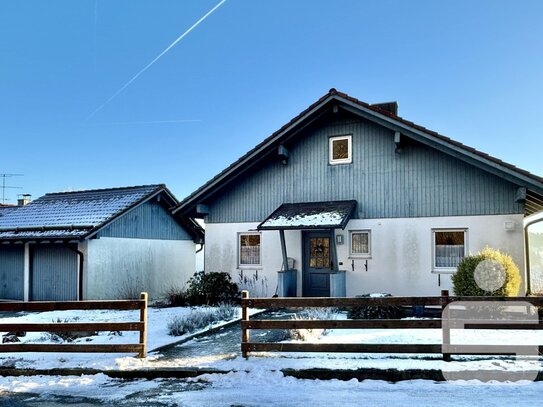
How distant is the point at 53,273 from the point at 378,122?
536 inches

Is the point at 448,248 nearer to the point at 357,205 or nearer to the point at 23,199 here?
the point at 357,205

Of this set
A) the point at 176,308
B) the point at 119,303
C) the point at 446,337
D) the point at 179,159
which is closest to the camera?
the point at 446,337

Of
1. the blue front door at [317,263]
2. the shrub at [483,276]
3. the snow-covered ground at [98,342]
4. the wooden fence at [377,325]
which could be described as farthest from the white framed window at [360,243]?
the wooden fence at [377,325]

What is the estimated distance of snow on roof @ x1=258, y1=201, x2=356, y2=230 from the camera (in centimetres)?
1273

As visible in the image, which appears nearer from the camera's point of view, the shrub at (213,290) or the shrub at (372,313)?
the shrub at (372,313)

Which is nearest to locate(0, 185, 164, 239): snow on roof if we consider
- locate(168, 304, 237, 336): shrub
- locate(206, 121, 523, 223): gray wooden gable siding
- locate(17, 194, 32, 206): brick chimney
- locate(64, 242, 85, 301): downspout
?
locate(64, 242, 85, 301): downspout

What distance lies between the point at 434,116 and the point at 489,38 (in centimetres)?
446

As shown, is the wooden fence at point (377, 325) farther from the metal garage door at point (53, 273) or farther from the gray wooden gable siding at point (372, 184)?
the metal garage door at point (53, 273)

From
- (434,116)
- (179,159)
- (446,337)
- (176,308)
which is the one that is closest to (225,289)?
(176,308)

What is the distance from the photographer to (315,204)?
14.4 metres

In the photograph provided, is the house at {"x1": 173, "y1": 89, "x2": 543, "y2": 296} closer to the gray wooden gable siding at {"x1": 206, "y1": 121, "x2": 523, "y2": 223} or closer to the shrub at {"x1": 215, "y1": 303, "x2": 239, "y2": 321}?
the gray wooden gable siding at {"x1": 206, "y1": 121, "x2": 523, "y2": 223}

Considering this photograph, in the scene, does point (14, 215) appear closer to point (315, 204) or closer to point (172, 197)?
point (172, 197)

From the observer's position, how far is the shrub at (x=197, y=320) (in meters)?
9.53

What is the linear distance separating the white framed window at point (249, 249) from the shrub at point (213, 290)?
2.81 ft
